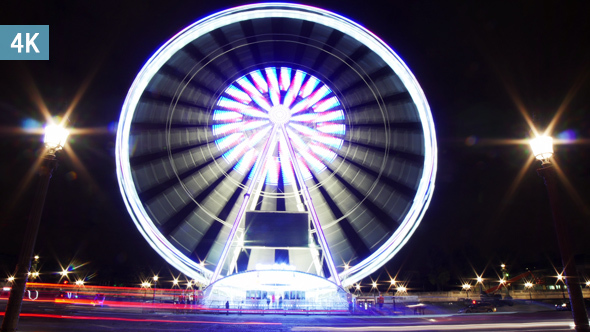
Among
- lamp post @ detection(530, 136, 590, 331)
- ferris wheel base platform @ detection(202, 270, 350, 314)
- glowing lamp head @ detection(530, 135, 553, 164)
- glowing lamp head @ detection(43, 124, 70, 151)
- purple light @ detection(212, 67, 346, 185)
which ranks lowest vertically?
ferris wheel base platform @ detection(202, 270, 350, 314)

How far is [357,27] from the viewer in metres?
15.3

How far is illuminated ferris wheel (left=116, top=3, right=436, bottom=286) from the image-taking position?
50.1 feet

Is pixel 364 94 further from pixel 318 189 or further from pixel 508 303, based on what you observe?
pixel 508 303

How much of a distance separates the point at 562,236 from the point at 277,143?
15016 millimetres

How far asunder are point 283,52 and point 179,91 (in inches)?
230

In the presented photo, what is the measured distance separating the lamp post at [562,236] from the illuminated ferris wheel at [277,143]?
9427 millimetres

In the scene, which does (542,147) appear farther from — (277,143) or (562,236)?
(277,143)

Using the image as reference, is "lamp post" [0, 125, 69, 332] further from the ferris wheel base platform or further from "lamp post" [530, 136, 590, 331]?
the ferris wheel base platform

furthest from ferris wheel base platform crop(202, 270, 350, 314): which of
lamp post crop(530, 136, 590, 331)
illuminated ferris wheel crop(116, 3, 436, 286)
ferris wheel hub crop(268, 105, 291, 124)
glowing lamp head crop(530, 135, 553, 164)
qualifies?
glowing lamp head crop(530, 135, 553, 164)

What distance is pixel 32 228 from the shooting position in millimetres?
5508

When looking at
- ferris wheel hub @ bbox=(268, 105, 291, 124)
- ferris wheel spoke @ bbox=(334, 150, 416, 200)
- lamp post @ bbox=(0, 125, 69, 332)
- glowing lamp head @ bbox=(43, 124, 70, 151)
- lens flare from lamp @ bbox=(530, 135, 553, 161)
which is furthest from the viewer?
ferris wheel hub @ bbox=(268, 105, 291, 124)

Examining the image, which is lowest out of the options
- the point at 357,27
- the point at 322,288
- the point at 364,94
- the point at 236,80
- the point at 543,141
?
the point at 322,288

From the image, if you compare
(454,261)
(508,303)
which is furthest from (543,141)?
(454,261)

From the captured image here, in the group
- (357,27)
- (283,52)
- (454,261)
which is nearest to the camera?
(357,27)
